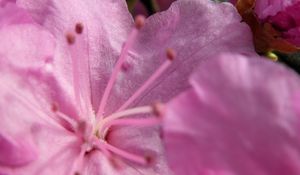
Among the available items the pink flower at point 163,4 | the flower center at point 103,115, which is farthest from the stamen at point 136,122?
the pink flower at point 163,4

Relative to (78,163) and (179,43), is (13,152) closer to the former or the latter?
(78,163)

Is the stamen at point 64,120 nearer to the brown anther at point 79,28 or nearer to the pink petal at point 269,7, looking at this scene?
the brown anther at point 79,28

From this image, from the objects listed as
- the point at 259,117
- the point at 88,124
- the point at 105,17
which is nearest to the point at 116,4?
the point at 105,17

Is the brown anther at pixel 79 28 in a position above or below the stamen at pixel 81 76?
above

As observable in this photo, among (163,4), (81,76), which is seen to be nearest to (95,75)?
(81,76)

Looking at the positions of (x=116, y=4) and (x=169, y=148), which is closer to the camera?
(x=169, y=148)

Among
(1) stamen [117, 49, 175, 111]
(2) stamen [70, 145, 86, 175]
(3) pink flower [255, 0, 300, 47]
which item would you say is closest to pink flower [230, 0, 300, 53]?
(3) pink flower [255, 0, 300, 47]

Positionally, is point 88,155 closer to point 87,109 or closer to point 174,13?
point 87,109
